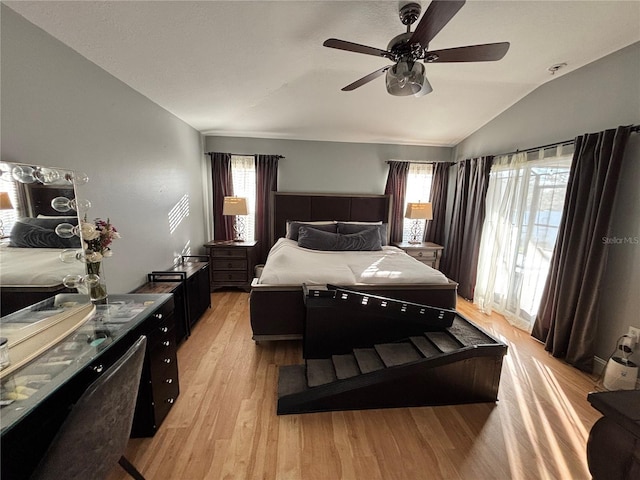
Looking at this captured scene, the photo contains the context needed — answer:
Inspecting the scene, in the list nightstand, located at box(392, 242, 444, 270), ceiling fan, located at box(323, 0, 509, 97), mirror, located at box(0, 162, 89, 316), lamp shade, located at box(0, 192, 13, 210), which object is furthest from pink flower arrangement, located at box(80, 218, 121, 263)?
nightstand, located at box(392, 242, 444, 270)

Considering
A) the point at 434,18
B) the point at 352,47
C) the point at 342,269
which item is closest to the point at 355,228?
the point at 342,269

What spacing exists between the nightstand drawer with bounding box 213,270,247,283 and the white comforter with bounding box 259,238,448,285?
0.87 meters

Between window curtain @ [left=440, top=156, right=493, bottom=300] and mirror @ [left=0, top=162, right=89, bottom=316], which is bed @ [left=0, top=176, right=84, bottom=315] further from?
window curtain @ [left=440, top=156, right=493, bottom=300]

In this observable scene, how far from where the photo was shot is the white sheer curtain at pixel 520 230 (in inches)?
105

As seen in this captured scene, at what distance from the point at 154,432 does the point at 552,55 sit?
4.17 meters

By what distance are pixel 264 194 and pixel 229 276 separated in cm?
138

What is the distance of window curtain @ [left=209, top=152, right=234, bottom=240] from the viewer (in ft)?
13.1

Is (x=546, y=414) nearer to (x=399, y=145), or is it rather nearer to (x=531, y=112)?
(x=531, y=112)

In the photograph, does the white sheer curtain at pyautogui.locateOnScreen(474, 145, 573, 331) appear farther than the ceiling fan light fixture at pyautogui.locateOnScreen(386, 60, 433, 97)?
Yes

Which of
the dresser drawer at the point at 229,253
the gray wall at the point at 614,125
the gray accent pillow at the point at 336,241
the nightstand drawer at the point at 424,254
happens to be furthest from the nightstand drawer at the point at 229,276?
the gray wall at the point at 614,125

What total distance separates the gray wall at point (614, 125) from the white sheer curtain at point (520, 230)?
30cm

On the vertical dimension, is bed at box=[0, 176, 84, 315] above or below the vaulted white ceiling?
below

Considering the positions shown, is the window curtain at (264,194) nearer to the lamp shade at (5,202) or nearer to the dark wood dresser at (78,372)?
the dark wood dresser at (78,372)

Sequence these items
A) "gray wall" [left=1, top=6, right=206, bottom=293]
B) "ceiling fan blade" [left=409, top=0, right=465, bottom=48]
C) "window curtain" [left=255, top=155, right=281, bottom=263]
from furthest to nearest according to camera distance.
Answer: "window curtain" [left=255, top=155, right=281, bottom=263]
"gray wall" [left=1, top=6, right=206, bottom=293]
"ceiling fan blade" [left=409, top=0, right=465, bottom=48]
